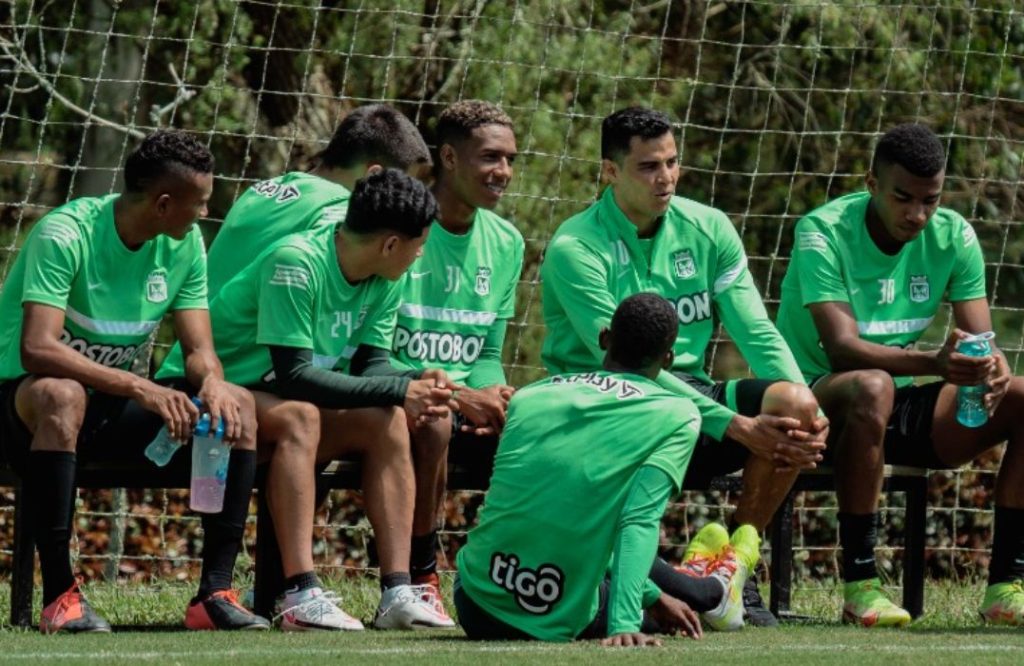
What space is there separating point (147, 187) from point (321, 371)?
815 mm

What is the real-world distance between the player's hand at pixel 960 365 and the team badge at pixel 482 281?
5.39ft

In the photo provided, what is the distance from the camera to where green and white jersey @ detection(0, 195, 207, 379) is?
685 centimetres

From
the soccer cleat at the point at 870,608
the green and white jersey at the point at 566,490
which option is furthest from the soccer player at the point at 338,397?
the soccer cleat at the point at 870,608

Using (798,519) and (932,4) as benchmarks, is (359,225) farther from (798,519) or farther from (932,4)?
(932,4)

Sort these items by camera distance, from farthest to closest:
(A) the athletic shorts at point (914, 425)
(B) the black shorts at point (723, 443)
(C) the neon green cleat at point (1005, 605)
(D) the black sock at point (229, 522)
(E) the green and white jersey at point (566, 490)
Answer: (A) the athletic shorts at point (914, 425), (B) the black shorts at point (723, 443), (C) the neon green cleat at point (1005, 605), (D) the black sock at point (229, 522), (E) the green and white jersey at point (566, 490)

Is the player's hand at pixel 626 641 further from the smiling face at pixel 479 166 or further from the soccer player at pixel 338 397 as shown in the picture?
the smiling face at pixel 479 166

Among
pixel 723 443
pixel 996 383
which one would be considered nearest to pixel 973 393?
pixel 996 383

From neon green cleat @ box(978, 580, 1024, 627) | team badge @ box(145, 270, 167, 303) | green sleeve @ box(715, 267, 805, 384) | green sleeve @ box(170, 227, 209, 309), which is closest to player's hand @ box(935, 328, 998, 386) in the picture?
green sleeve @ box(715, 267, 805, 384)

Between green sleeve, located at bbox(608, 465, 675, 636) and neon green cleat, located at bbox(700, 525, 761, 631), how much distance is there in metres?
0.76

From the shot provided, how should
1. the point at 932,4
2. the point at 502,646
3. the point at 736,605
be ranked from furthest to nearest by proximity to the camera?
the point at 932,4 → the point at 736,605 → the point at 502,646

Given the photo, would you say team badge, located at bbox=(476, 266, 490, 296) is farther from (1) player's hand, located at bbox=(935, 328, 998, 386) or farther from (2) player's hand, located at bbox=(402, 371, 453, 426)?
(1) player's hand, located at bbox=(935, 328, 998, 386)

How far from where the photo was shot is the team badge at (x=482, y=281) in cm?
783

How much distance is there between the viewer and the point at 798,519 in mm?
10914

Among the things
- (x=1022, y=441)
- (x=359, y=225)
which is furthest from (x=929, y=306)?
(x=359, y=225)
